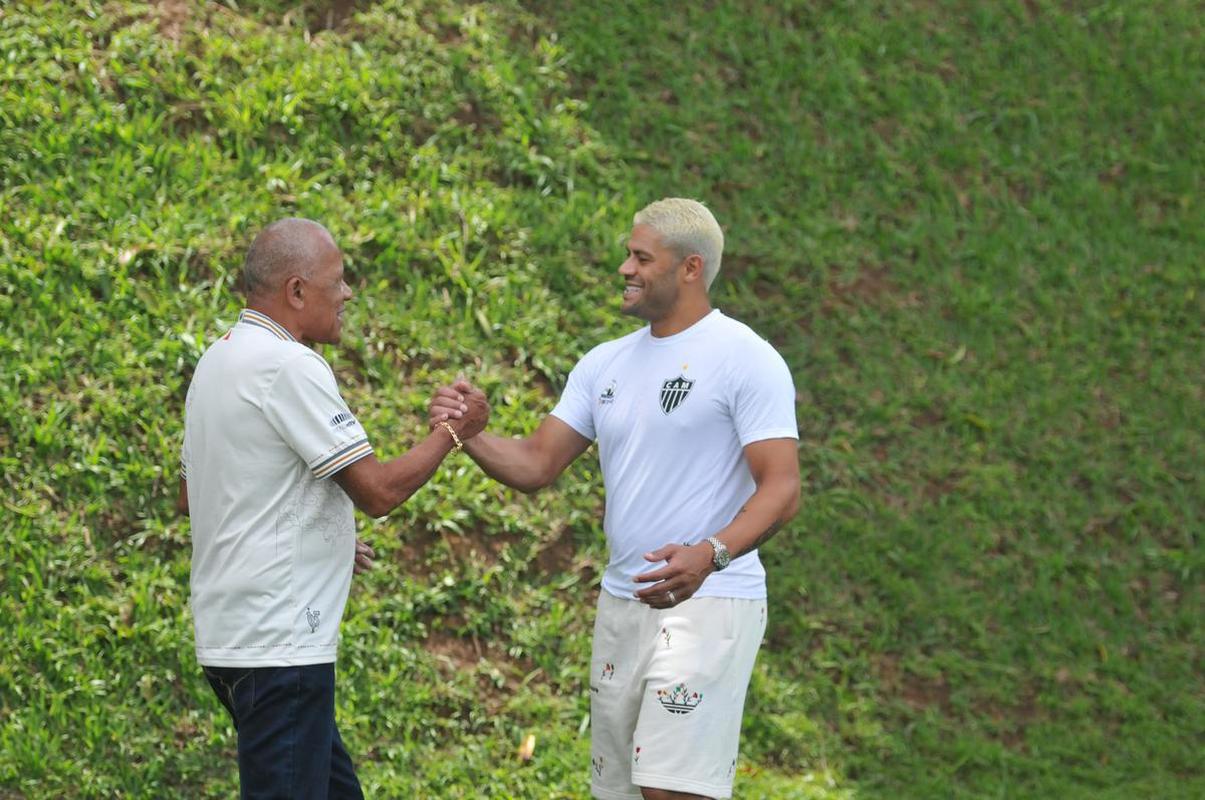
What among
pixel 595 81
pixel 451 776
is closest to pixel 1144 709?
pixel 451 776

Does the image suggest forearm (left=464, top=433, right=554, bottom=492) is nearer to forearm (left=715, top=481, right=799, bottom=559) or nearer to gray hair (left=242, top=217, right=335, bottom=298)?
forearm (left=715, top=481, right=799, bottom=559)

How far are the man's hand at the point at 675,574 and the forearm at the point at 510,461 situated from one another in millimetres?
851

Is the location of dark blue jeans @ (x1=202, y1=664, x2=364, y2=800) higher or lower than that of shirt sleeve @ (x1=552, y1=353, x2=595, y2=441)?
lower

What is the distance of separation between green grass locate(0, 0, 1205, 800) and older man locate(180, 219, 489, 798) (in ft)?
6.38

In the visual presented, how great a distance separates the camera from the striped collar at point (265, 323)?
4.02 meters

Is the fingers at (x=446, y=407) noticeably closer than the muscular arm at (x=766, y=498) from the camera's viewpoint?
No

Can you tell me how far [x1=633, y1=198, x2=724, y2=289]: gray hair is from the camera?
467cm

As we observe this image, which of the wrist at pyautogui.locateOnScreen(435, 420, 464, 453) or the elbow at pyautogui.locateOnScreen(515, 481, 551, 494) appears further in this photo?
the elbow at pyautogui.locateOnScreen(515, 481, 551, 494)

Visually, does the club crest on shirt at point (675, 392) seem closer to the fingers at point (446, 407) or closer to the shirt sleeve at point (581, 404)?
the shirt sleeve at point (581, 404)

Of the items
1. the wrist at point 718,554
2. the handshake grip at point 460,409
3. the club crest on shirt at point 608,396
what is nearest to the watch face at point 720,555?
the wrist at point 718,554

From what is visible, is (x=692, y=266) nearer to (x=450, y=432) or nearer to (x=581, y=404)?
(x=581, y=404)

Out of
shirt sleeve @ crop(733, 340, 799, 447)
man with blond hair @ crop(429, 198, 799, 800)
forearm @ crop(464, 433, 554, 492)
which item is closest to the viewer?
man with blond hair @ crop(429, 198, 799, 800)

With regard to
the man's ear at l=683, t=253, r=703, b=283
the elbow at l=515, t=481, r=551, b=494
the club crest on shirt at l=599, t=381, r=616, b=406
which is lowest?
the elbow at l=515, t=481, r=551, b=494

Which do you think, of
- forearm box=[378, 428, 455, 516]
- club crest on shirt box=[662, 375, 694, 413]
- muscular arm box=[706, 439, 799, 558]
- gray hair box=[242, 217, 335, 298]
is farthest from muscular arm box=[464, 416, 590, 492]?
gray hair box=[242, 217, 335, 298]
